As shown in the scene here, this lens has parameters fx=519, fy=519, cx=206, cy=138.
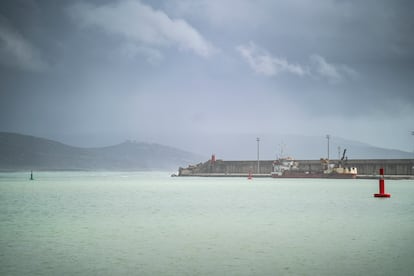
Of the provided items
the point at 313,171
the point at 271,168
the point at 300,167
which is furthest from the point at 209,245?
the point at 271,168

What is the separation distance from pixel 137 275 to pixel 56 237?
8638 mm

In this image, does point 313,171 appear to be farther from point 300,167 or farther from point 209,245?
point 209,245

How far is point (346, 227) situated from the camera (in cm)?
2398

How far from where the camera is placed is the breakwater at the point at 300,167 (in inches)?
5330

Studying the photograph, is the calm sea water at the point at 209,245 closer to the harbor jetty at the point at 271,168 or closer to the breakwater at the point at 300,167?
the harbor jetty at the point at 271,168

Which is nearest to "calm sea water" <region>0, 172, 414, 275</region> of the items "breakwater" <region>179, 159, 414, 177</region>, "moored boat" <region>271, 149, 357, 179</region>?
Answer: "moored boat" <region>271, 149, 357, 179</region>

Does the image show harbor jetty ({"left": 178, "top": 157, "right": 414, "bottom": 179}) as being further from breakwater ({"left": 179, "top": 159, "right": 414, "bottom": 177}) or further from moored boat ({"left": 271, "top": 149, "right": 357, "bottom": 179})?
moored boat ({"left": 271, "top": 149, "right": 357, "bottom": 179})

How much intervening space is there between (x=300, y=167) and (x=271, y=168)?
15451mm

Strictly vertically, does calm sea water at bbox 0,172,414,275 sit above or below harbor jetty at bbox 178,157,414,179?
below

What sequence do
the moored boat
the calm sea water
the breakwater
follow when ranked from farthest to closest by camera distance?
1. the breakwater
2. the moored boat
3. the calm sea water

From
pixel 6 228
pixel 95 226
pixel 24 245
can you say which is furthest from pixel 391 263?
pixel 6 228

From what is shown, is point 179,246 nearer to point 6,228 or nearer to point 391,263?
point 391,263

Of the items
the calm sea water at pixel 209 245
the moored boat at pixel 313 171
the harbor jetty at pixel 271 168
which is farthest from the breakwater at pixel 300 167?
the calm sea water at pixel 209 245

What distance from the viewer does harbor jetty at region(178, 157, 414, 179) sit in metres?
134
